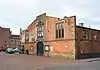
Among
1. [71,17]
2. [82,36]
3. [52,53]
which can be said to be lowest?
[52,53]

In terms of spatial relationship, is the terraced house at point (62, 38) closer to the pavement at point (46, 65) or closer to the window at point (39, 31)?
the window at point (39, 31)

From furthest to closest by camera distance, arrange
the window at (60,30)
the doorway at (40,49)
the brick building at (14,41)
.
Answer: the brick building at (14,41) → the doorway at (40,49) → the window at (60,30)

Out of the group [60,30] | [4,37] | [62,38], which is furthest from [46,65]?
[4,37]

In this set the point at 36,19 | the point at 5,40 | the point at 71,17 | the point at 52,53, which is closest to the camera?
the point at 71,17

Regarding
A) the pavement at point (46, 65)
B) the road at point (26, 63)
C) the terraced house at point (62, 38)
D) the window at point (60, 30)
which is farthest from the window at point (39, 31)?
the pavement at point (46, 65)

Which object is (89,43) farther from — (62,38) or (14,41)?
(14,41)

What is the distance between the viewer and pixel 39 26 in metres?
46.7

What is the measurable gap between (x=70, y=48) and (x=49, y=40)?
6859 millimetres

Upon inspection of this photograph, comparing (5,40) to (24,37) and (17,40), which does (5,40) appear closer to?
(17,40)

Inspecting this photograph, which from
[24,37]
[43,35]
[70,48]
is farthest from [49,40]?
[24,37]

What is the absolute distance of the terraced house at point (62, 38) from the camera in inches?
1446

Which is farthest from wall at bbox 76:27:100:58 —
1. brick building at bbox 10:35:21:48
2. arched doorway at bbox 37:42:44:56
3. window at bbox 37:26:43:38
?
brick building at bbox 10:35:21:48

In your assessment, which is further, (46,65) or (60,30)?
(60,30)

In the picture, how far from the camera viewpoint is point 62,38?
128 ft
